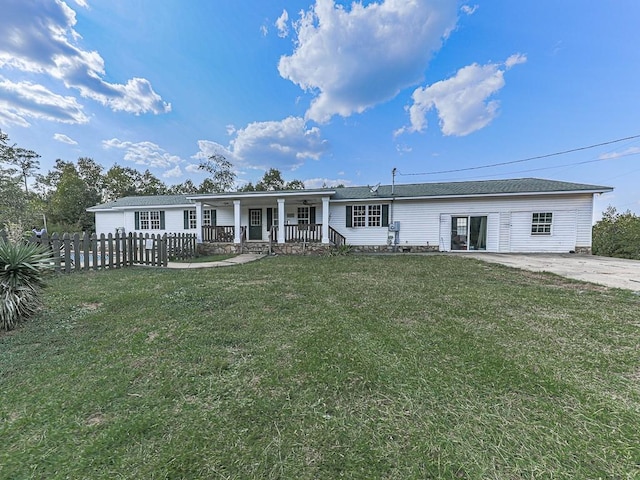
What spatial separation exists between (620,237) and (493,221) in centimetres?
1069

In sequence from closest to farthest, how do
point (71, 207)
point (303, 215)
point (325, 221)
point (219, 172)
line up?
point (325, 221) → point (303, 215) → point (71, 207) → point (219, 172)

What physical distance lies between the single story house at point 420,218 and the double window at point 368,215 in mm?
53

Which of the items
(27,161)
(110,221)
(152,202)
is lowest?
(110,221)

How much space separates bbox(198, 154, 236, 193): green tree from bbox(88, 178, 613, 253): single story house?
17.5 metres

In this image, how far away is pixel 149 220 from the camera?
1798 cm

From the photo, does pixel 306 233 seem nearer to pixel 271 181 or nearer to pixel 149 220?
pixel 149 220

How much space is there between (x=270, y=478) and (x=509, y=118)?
1918 cm

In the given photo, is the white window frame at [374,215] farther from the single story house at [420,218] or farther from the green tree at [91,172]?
the green tree at [91,172]

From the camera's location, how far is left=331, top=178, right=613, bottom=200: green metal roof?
12.2 meters

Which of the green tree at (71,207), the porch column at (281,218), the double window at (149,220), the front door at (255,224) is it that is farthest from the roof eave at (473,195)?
the green tree at (71,207)

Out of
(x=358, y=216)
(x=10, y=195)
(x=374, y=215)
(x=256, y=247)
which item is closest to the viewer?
(x=256, y=247)

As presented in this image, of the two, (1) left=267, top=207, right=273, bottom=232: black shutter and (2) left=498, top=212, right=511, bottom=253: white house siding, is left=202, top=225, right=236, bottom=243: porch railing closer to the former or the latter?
(1) left=267, top=207, right=273, bottom=232: black shutter

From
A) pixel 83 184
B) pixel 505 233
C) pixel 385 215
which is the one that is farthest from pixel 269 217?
pixel 83 184

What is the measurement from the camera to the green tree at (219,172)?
30344 millimetres
